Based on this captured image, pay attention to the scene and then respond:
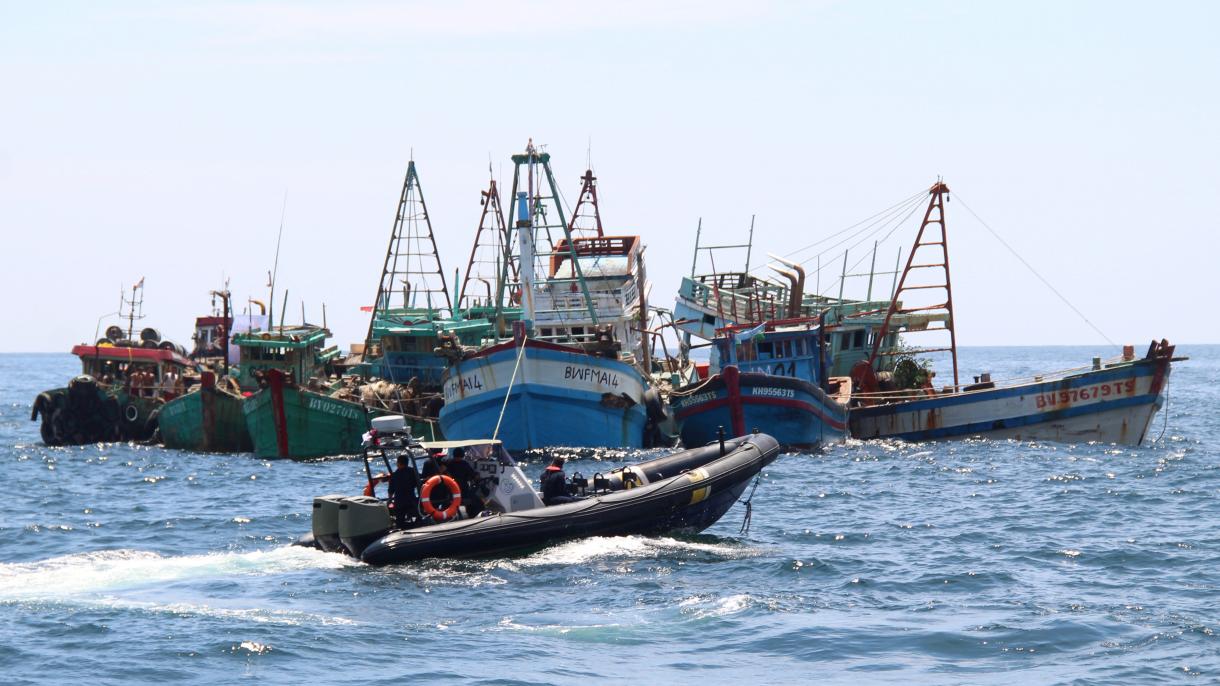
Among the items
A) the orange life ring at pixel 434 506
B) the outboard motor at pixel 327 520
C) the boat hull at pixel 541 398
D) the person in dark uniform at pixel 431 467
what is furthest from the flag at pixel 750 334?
the outboard motor at pixel 327 520

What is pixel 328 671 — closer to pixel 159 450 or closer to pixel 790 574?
pixel 790 574

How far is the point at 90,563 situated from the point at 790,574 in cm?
1041

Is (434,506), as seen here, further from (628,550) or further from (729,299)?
(729,299)

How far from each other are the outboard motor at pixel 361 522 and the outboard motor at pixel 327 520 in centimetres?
21

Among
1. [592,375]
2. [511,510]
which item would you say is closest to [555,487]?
[511,510]

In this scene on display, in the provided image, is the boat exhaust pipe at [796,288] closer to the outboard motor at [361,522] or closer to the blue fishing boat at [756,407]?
the blue fishing boat at [756,407]

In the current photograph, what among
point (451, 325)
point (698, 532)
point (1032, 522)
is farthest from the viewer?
point (451, 325)

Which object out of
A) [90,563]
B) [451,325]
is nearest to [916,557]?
[90,563]

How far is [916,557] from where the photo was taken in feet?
71.6

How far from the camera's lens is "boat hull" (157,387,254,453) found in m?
44.0

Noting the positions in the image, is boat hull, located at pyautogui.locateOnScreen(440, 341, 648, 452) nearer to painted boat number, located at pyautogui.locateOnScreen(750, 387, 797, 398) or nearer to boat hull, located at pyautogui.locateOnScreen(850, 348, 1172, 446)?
painted boat number, located at pyautogui.locateOnScreen(750, 387, 797, 398)

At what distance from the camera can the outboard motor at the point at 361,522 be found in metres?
19.8

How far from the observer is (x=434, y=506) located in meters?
20.6

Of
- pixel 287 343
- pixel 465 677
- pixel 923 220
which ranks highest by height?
pixel 923 220
